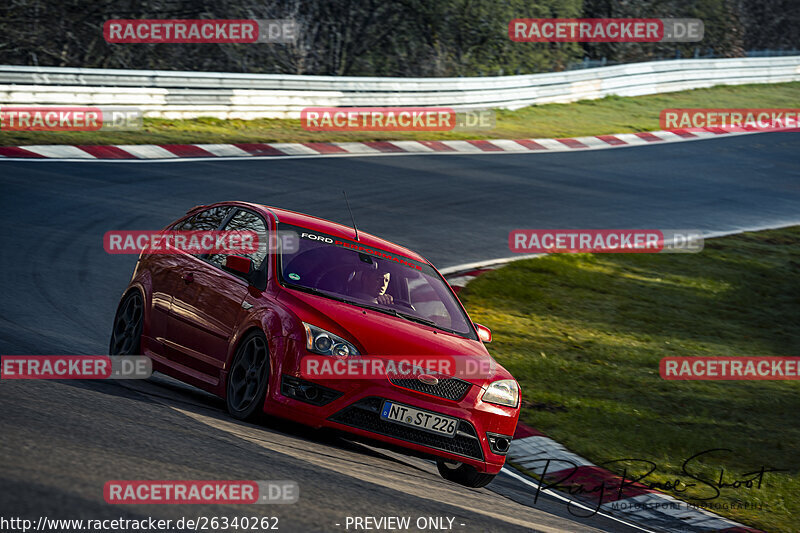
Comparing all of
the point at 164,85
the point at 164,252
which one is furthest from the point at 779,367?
the point at 164,85

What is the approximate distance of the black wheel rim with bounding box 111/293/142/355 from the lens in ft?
28.1

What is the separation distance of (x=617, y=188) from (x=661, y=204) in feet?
4.41

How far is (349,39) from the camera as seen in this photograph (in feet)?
111

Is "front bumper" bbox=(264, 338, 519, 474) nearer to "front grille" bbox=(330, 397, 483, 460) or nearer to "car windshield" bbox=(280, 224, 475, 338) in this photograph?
"front grille" bbox=(330, 397, 483, 460)

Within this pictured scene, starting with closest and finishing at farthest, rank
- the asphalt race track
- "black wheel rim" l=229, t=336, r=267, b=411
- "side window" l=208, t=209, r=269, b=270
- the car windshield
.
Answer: the asphalt race track, "black wheel rim" l=229, t=336, r=267, b=411, the car windshield, "side window" l=208, t=209, r=269, b=270

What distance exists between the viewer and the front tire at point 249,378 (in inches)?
273

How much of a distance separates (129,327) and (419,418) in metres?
2.96

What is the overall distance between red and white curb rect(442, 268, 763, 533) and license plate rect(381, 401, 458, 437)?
4.41 ft

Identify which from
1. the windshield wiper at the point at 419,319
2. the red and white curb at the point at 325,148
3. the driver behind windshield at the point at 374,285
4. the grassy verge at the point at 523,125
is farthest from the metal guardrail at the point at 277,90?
the windshield wiper at the point at 419,319

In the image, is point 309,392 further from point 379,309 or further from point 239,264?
point 239,264

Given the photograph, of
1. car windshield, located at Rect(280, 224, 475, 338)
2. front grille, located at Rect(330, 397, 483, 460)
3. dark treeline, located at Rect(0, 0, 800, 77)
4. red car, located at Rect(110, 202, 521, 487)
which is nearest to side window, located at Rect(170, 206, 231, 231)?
red car, located at Rect(110, 202, 521, 487)

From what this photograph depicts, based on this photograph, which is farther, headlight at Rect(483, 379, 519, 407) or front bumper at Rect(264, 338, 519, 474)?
headlight at Rect(483, 379, 519, 407)

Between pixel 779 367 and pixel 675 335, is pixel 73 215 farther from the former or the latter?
pixel 779 367
